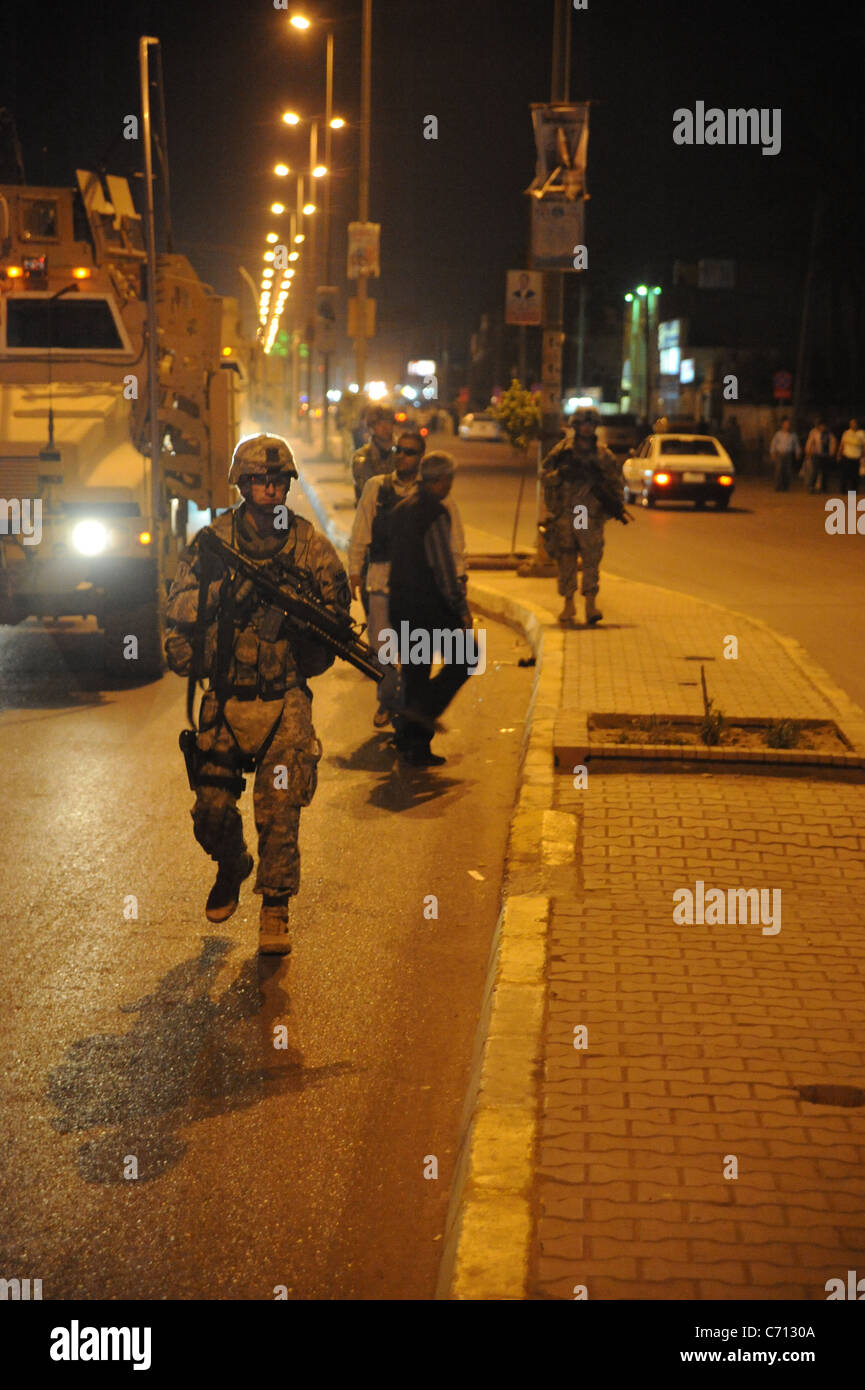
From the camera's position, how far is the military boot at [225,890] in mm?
5988

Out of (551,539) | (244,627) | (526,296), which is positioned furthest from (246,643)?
(526,296)

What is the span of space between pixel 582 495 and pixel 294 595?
7.36 m

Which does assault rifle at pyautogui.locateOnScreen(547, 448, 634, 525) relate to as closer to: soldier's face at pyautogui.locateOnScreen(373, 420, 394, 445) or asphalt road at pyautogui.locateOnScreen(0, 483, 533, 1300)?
soldier's face at pyautogui.locateOnScreen(373, 420, 394, 445)

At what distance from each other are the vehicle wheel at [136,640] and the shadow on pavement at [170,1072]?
595cm

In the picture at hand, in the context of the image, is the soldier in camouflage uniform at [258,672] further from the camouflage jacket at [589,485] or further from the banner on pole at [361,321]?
the banner on pole at [361,321]

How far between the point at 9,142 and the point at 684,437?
1909 cm

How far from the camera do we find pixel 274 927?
5.88 m

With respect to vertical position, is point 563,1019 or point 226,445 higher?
point 226,445

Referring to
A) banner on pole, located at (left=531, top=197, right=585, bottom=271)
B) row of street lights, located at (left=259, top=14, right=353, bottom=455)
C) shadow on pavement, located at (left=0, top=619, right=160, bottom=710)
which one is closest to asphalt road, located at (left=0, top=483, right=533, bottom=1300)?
shadow on pavement, located at (left=0, top=619, right=160, bottom=710)

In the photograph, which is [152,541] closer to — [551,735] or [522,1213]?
[551,735]

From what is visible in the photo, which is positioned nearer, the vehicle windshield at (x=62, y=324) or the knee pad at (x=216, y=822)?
the knee pad at (x=216, y=822)

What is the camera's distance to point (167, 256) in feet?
51.7

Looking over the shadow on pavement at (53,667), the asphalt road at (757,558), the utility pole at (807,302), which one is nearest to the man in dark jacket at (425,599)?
the shadow on pavement at (53,667)
